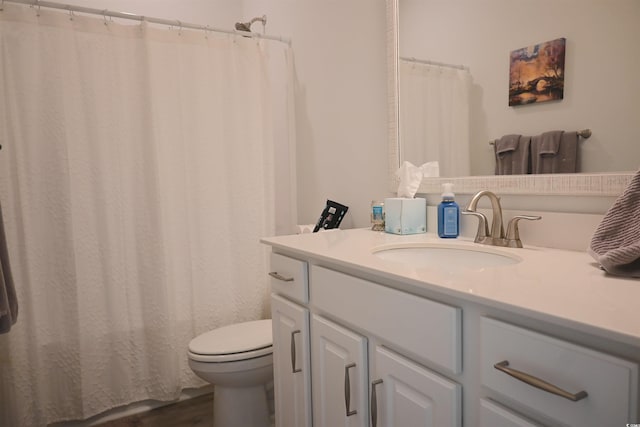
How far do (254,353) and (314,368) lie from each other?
51 centimetres

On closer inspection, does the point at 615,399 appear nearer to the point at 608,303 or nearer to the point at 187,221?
the point at 608,303

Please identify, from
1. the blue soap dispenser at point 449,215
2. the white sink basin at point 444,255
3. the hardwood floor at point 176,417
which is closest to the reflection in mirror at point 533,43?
the blue soap dispenser at point 449,215

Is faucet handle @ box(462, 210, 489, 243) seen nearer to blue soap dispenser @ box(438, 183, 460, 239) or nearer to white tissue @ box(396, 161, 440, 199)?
blue soap dispenser @ box(438, 183, 460, 239)

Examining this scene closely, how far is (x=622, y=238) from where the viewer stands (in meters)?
0.83

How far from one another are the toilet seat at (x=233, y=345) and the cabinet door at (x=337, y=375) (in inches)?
19.0

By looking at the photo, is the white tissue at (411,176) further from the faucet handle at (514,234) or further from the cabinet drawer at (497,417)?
the cabinet drawer at (497,417)

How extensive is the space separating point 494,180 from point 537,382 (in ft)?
2.55

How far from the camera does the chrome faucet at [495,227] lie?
45.3 inches

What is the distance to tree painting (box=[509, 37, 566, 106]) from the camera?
109cm

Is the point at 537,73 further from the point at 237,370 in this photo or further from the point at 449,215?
the point at 237,370

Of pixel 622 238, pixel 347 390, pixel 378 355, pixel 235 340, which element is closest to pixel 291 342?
pixel 347 390

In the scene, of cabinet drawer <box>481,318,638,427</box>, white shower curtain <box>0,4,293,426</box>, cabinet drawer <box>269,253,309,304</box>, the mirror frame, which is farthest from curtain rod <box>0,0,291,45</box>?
cabinet drawer <box>481,318,638,427</box>

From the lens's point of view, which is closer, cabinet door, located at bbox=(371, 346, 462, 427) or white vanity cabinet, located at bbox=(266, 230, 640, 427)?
white vanity cabinet, located at bbox=(266, 230, 640, 427)

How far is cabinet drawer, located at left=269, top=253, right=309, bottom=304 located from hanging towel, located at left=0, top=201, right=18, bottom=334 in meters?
0.84
